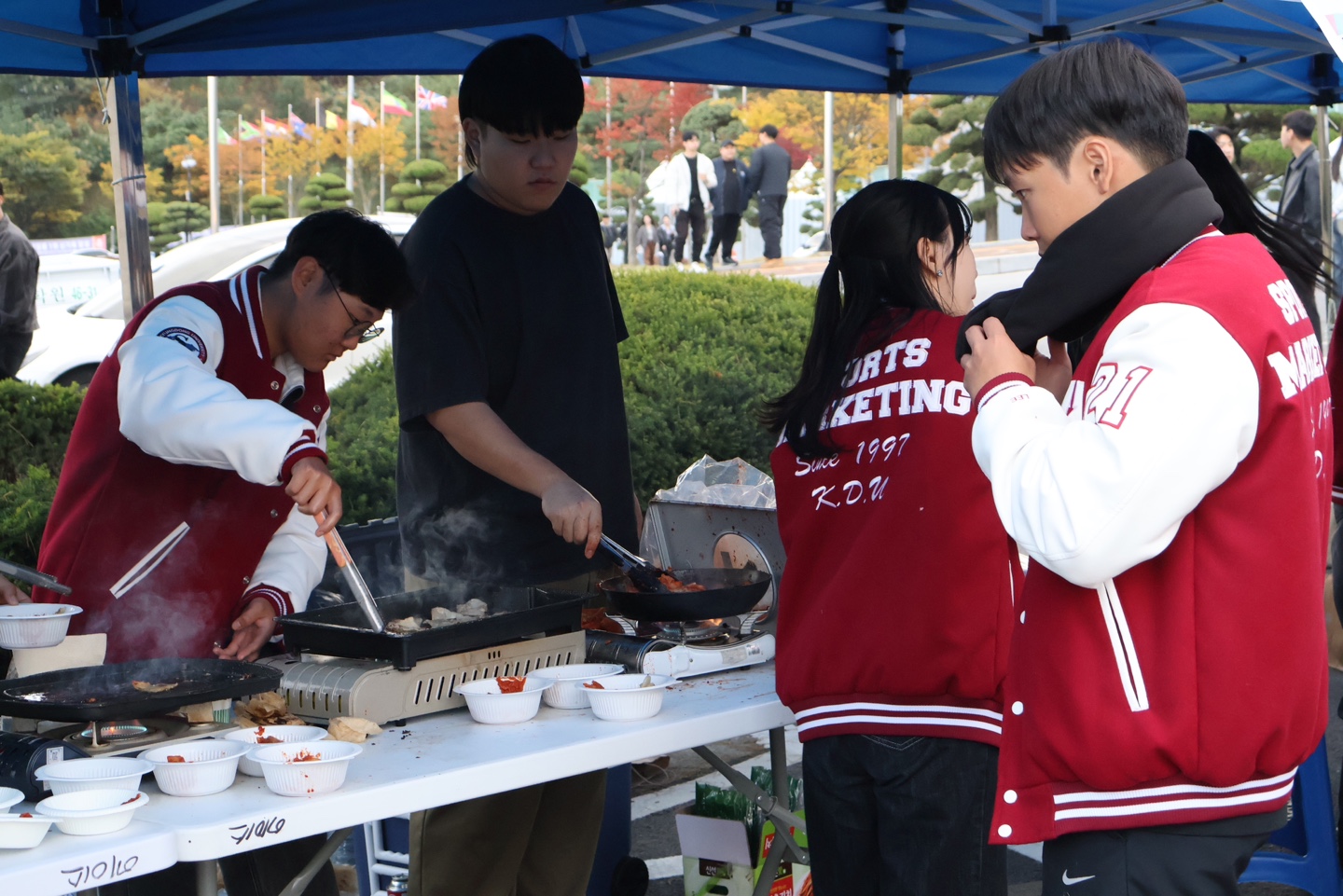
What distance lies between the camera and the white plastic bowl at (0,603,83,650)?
2.11m

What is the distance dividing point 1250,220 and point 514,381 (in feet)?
5.12

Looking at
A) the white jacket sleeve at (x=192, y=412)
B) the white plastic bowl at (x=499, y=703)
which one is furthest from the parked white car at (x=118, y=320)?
the white plastic bowl at (x=499, y=703)

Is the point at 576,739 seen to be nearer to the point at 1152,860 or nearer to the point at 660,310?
the point at 1152,860

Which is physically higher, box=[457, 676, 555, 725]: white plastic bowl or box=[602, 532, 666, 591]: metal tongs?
box=[602, 532, 666, 591]: metal tongs

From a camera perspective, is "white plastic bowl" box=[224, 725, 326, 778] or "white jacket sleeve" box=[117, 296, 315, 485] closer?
"white plastic bowl" box=[224, 725, 326, 778]

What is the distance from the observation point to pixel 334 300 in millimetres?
2506

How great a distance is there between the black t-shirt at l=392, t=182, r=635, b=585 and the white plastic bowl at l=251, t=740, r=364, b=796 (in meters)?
1.06

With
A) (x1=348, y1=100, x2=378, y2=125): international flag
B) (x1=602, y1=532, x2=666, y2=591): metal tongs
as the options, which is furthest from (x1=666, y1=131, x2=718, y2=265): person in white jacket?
(x1=602, y1=532, x2=666, y2=591): metal tongs

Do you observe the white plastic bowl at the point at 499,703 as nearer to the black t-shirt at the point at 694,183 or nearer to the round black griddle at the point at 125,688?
the round black griddle at the point at 125,688

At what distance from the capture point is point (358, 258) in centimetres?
249

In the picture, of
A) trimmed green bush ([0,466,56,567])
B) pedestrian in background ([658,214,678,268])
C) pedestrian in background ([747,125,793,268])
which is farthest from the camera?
pedestrian in background ([658,214,678,268])

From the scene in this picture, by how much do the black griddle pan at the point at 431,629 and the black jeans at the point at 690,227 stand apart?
1663 cm

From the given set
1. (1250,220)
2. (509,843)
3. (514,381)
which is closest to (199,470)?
(514,381)

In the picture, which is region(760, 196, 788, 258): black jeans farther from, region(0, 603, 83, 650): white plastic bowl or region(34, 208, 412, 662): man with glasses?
region(0, 603, 83, 650): white plastic bowl
